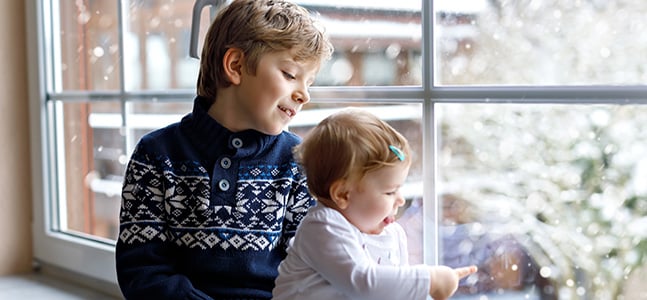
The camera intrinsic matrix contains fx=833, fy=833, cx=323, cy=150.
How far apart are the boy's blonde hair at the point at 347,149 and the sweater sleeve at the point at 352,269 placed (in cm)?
5

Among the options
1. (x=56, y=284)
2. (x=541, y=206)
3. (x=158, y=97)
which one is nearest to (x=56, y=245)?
(x=56, y=284)

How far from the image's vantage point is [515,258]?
40.3 inches

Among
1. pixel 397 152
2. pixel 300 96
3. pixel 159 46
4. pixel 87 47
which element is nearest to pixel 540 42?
pixel 397 152

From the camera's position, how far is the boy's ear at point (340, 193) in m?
0.94

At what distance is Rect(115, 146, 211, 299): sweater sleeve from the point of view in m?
1.13

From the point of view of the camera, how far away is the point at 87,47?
1797mm

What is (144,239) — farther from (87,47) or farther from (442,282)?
(87,47)

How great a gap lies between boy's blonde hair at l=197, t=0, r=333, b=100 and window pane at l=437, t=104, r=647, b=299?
19cm

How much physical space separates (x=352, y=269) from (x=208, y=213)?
29 centimetres

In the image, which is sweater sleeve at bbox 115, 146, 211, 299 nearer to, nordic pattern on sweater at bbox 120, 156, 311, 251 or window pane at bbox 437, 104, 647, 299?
nordic pattern on sweater at bbox 120, 156, 311, 251

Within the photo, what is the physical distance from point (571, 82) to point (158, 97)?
0.88 meters

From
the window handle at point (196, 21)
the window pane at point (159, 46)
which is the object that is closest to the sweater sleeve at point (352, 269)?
the window handle at point (196, 21)

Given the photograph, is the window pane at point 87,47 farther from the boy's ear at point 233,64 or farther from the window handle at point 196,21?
the boy's ear at point 233,64

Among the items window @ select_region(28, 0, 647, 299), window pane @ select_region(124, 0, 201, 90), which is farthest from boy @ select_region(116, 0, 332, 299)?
window pane @ select_region(124, 0, 201, 90)
